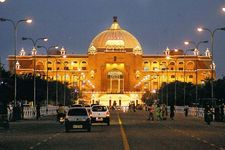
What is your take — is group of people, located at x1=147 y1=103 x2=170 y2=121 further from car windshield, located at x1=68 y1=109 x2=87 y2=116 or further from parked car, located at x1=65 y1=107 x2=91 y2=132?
parked car, located at x1=65 y1=107 x2=91 y2=132

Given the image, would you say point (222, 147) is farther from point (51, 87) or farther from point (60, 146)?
point (51, 87)

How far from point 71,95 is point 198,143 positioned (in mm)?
143141

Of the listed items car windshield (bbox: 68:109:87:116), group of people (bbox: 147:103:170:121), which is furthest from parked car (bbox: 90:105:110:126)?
group of people (bbox: 147:103:170:121)

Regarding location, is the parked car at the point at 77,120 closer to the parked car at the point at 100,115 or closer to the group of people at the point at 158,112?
the parked car at the point at 100,115

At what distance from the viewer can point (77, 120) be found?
155 feet

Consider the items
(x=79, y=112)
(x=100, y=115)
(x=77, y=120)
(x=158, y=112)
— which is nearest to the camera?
(x=77, y=120)

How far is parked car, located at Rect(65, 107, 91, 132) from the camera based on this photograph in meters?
47.2

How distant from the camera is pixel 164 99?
171 metres

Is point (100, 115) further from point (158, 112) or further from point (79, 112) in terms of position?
point (158, 112)

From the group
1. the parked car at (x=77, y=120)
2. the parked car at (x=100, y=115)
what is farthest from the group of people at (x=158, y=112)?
the parked car at (x=77, y=120)

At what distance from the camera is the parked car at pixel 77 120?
47.2m

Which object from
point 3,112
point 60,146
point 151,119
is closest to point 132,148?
point 60,146

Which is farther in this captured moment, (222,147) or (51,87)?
(51,87)

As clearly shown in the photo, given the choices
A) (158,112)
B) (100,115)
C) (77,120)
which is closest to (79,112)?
(77,120)
